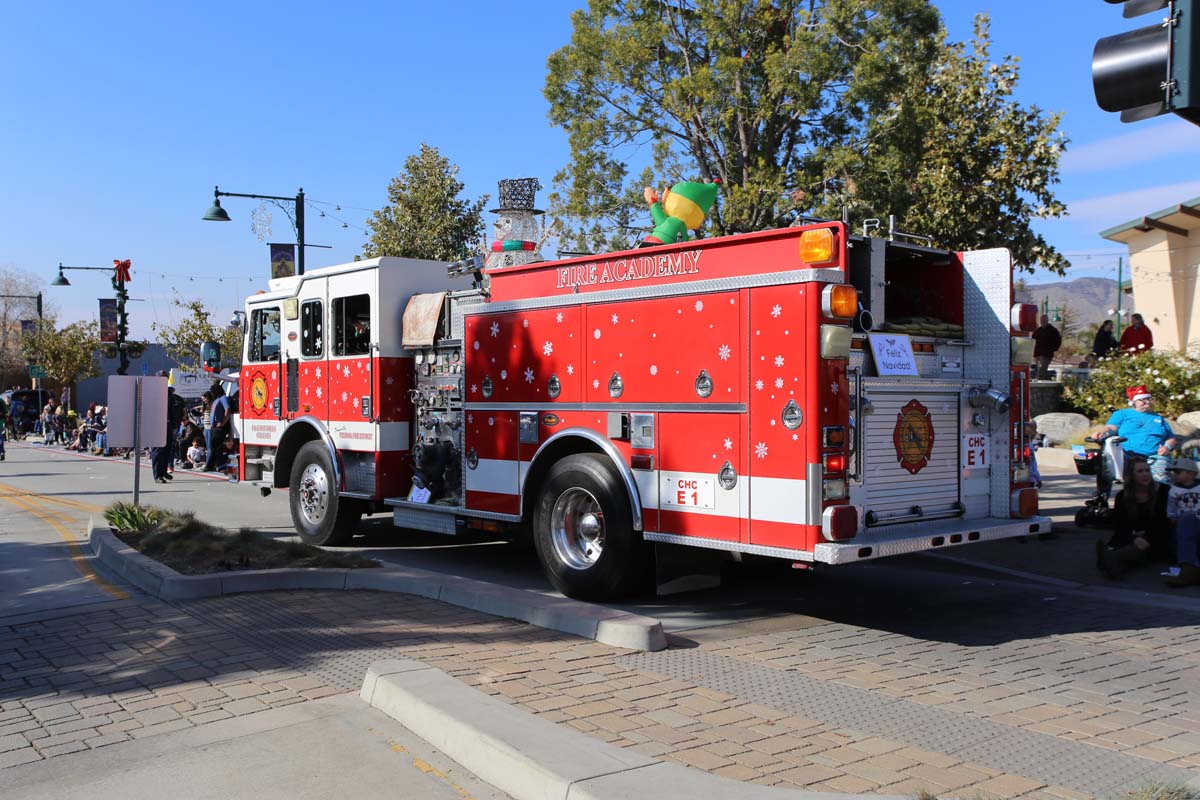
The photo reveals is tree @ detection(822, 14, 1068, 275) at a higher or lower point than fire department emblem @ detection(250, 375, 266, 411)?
higher

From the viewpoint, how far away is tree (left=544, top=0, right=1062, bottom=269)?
12.4 meters

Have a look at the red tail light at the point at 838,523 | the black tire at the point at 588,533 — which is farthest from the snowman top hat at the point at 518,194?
the red tail light at the point at 838,523

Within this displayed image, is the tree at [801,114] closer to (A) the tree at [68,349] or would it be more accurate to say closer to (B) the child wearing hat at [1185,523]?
(B) the child wearing hat at [1185,523]

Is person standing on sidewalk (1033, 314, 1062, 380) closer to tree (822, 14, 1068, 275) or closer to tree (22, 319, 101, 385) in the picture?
tree (822, 14, 1068, 275)

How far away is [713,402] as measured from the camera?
23.4 feet

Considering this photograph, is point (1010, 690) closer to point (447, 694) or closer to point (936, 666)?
point (936, 666)

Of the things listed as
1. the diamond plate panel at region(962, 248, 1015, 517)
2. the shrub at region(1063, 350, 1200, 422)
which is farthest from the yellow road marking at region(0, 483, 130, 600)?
the shrub at region(1063, 350, 1200, 422)

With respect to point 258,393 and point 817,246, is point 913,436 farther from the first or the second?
point 258,393

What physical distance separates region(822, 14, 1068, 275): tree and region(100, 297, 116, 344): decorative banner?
95.4 ft

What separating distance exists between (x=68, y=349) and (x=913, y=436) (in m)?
53.8

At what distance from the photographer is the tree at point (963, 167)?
12695mm

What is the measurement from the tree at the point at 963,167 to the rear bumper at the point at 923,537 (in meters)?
5.76

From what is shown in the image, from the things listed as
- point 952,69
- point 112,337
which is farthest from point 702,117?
point 112,337

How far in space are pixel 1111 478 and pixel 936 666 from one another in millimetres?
5343
